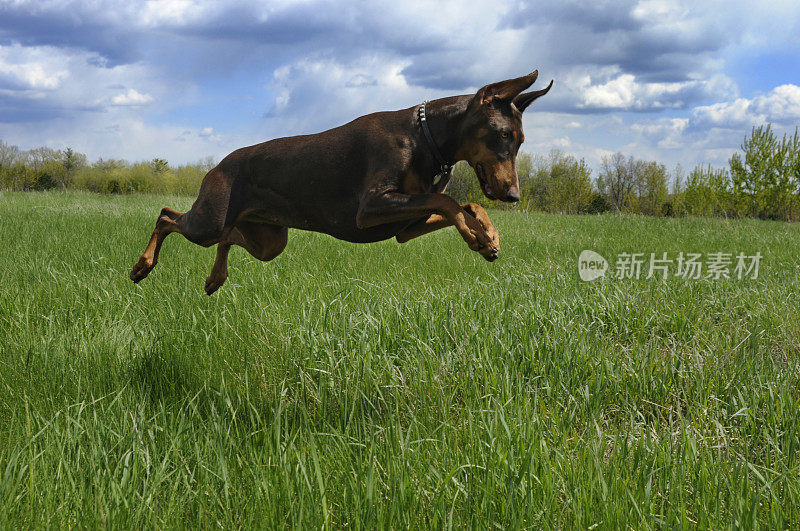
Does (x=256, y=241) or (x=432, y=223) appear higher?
(x=432, y=223)

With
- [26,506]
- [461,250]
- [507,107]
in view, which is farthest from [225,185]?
[461,250]

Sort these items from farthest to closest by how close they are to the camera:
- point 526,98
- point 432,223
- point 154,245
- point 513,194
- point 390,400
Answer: point 390,400
point 154,245
point 432,223
point 526,98
point 513,194

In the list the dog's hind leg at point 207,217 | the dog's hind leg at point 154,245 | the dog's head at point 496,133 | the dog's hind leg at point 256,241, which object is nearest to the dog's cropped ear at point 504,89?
the dog's head at point 496,133

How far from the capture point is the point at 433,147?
2055mm

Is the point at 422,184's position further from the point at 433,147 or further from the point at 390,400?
the point at 390,400

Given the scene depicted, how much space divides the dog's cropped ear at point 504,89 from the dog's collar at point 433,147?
7.6 inches

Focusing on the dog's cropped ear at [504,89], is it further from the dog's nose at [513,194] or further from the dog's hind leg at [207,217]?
the dog's hind leg at [207,217]

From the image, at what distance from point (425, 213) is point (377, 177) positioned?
0.76 ft

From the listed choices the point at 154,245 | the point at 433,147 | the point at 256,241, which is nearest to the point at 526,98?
the point at 433,147

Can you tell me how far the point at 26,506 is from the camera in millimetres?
2387

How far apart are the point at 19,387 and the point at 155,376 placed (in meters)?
0.82

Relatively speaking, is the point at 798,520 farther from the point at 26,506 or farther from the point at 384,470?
the point at 26,506

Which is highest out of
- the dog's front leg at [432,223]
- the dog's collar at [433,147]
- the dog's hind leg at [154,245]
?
the dog's collar at [433,147]

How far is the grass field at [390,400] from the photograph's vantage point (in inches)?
94.6
